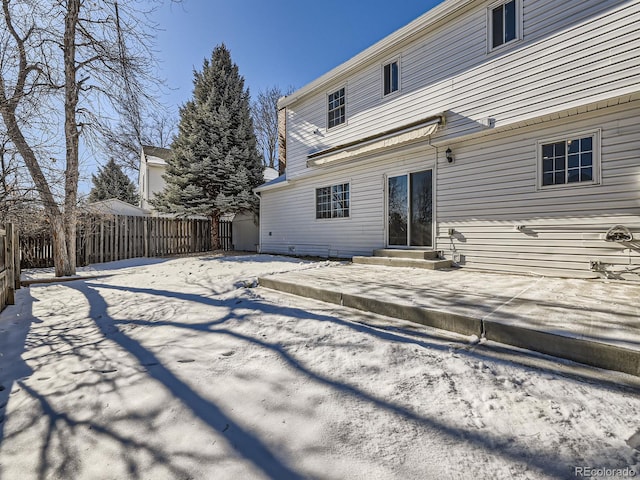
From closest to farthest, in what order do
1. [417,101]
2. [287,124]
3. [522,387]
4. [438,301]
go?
[522,387] → [438,301] → [417,101] → [287,124]

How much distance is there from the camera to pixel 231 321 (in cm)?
340

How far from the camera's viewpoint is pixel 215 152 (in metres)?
12.7

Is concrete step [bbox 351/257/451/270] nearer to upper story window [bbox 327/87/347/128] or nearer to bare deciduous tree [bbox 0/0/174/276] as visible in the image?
upper story window [bbox 327/87/347/128]

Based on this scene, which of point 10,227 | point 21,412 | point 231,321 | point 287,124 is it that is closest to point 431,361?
point 231,321

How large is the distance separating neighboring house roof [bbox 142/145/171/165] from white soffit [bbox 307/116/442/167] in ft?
46.1

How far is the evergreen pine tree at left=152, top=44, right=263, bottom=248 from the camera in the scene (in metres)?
12.7

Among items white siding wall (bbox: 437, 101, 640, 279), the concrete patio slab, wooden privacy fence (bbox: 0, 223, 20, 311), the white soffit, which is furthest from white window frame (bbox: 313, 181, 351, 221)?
wooden privacy fence (bbox: 0, 223, 20, 311)

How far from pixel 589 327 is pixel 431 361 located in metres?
1.34

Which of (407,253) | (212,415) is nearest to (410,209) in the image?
(407,253)

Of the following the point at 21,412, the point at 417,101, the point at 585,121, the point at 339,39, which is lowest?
the point at 21,412

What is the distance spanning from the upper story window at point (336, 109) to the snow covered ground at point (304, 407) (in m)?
7.19

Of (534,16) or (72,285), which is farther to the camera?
(72,285)

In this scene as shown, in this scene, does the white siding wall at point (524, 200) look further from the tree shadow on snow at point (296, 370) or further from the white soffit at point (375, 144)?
the tree shadow on snow at point (296, 370)

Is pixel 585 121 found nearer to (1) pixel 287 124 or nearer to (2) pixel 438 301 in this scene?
(2) pixel 438 301
